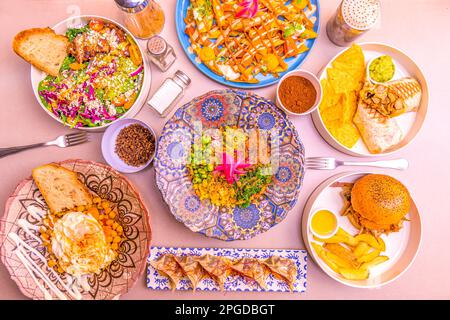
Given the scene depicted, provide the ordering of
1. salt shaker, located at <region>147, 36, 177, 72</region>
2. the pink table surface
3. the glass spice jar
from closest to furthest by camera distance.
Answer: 1. the glass spice jar
2. salt shaker, located at <region>147, 36, 177, 72</region>
3. the pink table surface

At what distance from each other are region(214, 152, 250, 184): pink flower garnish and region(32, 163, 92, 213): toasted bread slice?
2.08ft

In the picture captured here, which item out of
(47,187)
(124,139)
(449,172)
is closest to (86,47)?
(124,139)

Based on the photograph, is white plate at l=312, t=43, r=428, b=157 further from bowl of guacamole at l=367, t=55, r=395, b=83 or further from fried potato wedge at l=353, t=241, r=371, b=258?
fried potato wedge at l=353, t=241, r=371, b=258

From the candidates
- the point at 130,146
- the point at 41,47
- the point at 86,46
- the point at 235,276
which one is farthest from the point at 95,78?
the point at 235,276

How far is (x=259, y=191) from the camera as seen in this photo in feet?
4.82

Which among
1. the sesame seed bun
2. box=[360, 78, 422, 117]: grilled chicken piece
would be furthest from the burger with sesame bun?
box=[360, 78, 422, 117]: grilled chicken piece

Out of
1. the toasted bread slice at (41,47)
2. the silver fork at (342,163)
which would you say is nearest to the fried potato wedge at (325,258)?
the silver fork at (342,163)

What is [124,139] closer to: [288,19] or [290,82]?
[290,82]

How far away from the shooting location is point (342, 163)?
1591 mm

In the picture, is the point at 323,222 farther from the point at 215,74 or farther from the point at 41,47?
the point at 41,47

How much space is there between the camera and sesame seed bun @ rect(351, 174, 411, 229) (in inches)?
56.1

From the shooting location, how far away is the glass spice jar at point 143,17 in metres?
1.38

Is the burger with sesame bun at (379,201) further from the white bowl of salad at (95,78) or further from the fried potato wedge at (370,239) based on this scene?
the white bowl of salad at (95,78)

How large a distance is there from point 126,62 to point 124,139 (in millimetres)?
390
